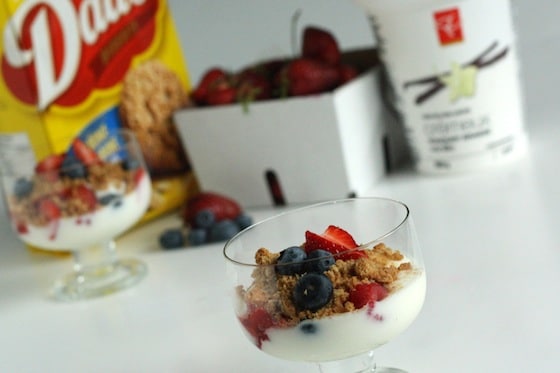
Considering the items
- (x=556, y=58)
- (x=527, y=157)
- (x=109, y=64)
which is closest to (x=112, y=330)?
(x=109, y=64)

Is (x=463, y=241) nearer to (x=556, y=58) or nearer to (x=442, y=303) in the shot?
(x=442, y=303)

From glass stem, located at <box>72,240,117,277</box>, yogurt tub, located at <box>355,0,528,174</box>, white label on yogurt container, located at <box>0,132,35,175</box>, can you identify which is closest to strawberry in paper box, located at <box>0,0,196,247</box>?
white label on yogurt container, located at <box>0,132,35,175</box>

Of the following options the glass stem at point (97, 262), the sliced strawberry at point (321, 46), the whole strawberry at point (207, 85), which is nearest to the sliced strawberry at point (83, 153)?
the glass stem at point (97, 262)

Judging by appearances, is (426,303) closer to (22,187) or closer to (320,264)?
(320,264)

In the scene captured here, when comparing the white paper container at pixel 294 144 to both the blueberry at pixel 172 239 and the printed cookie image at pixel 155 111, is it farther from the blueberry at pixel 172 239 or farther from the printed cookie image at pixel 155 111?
the blueberry at pixel 172 239

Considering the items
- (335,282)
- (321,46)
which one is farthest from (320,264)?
(321,46)
